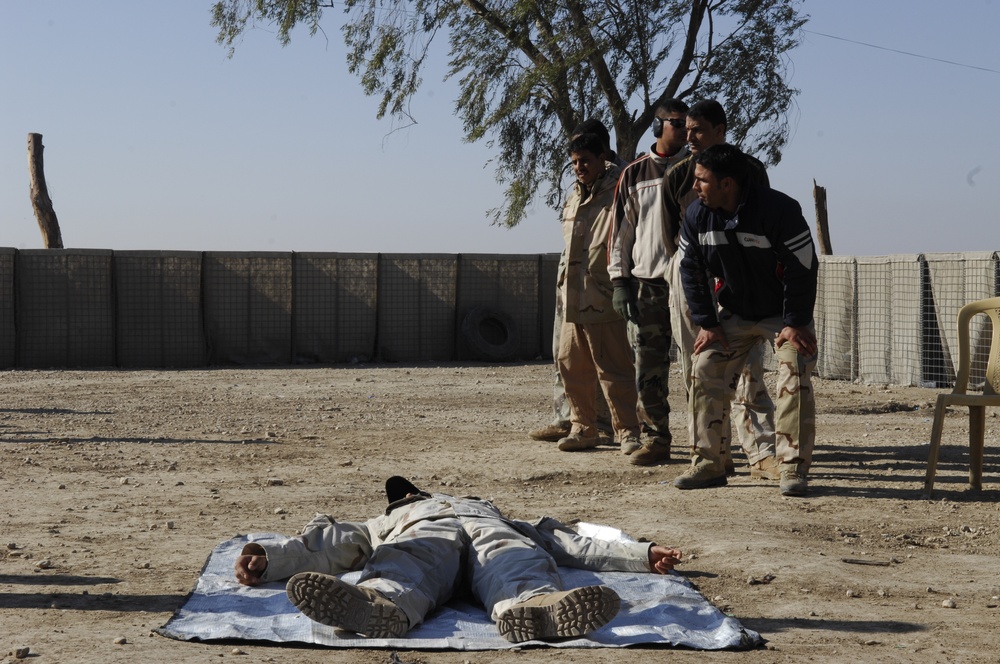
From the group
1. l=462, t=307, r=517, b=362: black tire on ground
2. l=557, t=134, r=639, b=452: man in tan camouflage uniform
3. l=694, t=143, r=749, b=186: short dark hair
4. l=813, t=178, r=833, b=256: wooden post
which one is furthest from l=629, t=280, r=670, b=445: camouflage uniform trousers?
l=813, t=178, r=833, b=256: wooden post

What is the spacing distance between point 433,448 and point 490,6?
40.6 feet

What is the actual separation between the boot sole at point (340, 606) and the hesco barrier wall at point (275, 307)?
11.6 meters

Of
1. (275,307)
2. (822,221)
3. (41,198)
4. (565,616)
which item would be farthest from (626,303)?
(41,198)

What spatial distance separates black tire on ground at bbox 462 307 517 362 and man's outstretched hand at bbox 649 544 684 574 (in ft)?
44.1

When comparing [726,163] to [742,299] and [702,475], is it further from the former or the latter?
[702,475]

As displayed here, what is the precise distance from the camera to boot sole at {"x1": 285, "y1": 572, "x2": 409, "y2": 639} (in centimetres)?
366

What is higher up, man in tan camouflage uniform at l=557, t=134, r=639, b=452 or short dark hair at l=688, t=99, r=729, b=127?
short dark hair at l=688, t=99, r=729, b=127

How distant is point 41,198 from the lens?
19.6 meters

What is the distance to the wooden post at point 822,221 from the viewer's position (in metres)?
19.8

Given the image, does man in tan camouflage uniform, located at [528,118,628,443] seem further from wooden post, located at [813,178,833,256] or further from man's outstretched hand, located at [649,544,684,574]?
wooden post, located at [813,178,833,256]

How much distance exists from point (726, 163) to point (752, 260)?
1.73ft

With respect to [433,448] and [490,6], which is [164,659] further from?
[490,6]

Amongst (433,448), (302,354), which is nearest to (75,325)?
(302,354)

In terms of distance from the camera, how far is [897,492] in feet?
21.0
